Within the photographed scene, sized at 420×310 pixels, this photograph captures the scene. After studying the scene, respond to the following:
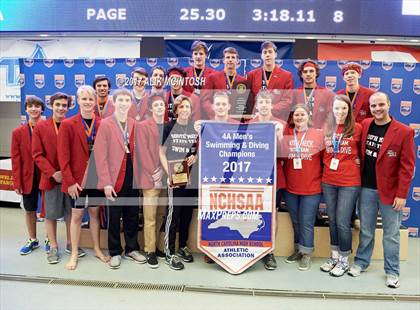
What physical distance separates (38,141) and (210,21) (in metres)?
1.96

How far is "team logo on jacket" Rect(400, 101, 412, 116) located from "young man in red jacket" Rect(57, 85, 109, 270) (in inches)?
119

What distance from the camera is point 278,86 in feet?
11.6

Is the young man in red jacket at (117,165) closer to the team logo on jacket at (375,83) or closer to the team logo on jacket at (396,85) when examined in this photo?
the team logo on jacket at (375,83)

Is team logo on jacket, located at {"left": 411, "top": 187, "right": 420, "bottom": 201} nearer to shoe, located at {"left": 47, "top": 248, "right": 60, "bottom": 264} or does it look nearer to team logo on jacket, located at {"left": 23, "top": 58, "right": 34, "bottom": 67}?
shoe, located at {"left": 47, "top": 248, "right": 60, "bottom": 264}

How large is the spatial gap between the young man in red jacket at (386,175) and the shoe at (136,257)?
1.70 meters

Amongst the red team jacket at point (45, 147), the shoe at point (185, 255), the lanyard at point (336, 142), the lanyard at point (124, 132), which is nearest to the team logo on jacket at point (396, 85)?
the lanyard at point (336, 142)

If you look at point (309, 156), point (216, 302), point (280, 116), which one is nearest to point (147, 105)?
point (280, 116)

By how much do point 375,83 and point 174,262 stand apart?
269 cm

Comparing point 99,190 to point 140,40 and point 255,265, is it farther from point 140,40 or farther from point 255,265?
point 140,40

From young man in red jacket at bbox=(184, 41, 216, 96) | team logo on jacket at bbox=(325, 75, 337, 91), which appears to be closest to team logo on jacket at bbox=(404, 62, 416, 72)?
team logo on jacket at bbox=(325, 75, 337, 91)

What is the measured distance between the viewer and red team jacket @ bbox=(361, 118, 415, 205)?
2611 millimetres

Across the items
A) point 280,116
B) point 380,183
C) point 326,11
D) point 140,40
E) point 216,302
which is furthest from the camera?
point 140,40

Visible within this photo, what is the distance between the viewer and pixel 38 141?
3.09m

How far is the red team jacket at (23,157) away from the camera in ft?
10.9
